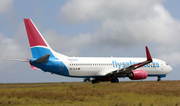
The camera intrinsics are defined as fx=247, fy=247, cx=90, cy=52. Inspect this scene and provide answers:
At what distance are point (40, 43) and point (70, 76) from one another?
7053mm

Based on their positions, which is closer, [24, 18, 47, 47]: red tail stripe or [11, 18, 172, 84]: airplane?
[24, 18, 47, 47]: red tail stripe

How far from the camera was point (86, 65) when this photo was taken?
40.0 meters

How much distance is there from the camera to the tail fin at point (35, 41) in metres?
35.9

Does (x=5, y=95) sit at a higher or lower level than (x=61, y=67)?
lower

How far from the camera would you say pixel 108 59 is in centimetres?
4309

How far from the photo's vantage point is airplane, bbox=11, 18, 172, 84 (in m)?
36.1

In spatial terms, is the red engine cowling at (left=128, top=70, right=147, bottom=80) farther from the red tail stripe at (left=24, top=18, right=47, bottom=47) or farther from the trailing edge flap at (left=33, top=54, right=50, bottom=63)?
the red tail stripe at (left=24, top=18, right=47, bottom=47)

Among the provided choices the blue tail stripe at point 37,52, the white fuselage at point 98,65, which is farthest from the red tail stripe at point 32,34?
the white fuselage at point 98,65

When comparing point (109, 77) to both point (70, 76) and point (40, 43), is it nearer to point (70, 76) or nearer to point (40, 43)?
point (70, 76)

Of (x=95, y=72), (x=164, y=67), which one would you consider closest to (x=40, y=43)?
(x=95, y=72)

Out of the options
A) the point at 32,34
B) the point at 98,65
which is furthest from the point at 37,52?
the point at 98,65

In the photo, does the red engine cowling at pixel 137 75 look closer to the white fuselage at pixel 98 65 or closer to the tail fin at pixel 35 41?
the white fuselage at pixel 98 65

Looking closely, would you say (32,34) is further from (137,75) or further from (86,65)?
(137,75)

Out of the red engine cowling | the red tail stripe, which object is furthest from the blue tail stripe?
the red engine cowling
